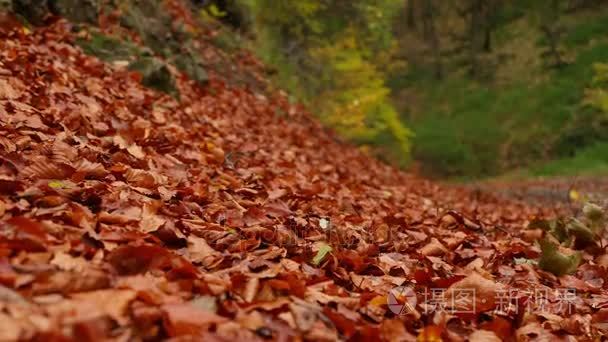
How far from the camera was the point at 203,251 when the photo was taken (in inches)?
76.9

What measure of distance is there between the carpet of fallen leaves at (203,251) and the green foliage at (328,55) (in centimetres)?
764

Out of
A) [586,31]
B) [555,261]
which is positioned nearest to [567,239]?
[555,261]

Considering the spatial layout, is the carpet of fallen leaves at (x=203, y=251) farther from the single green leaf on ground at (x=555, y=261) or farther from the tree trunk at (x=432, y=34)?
the tree trunk at (x=432, y=34)

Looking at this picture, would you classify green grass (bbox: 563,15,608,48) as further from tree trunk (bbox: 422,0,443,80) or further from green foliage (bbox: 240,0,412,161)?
green foliage (bbox: 240,0,412,161)

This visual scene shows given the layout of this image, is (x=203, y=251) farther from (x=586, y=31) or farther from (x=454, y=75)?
(x=454, y=75)

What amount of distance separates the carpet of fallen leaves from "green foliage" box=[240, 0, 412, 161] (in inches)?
301

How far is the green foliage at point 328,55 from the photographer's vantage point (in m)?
11.6

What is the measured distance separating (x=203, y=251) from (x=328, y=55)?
1050cm

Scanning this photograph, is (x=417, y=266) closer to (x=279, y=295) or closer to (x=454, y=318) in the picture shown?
(x=454, y=318)

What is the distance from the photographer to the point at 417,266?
2410mm

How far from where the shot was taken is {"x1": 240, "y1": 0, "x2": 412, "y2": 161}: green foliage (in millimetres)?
11633

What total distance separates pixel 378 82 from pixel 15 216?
11082mm

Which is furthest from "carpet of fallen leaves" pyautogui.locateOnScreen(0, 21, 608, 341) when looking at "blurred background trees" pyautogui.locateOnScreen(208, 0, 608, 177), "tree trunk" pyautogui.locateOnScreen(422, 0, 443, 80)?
"tree trunk" pyautogui.locateOnScreen(422, 0, 443, 80)

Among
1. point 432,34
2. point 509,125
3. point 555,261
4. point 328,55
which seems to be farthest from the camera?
Result: point 432,34
